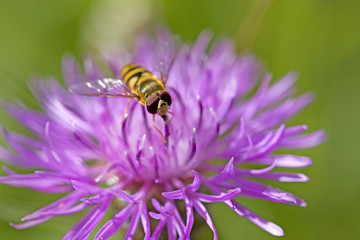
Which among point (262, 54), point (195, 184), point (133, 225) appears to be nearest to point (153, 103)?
point (195, 184)

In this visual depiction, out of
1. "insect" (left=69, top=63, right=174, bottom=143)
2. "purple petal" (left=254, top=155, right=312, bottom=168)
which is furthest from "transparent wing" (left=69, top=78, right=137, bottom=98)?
"purple petal" (left=254, top=155, right=312, bottom=168)

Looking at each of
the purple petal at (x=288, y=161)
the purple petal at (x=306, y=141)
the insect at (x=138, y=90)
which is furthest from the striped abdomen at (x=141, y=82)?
the purple petal at (x=306, y=141)

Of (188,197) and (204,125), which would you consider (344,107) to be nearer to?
(204,125)

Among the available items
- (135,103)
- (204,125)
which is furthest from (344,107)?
(135,103)

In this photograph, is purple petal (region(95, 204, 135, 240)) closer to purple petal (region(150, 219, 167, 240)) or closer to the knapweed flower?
the knapweed flower

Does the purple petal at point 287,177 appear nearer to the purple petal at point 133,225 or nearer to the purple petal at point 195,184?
the purple petal at point 195,184
